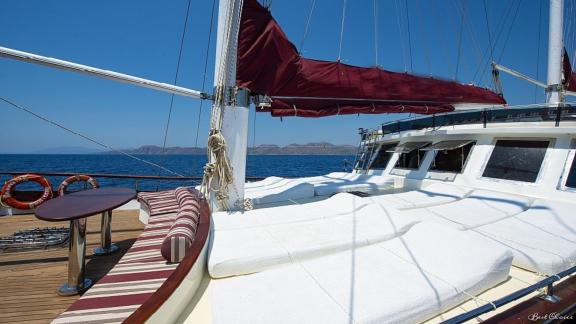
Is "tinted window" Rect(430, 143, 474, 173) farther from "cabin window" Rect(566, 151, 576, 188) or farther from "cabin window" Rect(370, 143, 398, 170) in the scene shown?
"cabin window" Rect(566, 151, 576, 188)

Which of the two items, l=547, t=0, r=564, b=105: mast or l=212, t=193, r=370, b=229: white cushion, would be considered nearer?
l=212, t=193, r=370, b=229: white cushion

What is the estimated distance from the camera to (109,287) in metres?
1.86

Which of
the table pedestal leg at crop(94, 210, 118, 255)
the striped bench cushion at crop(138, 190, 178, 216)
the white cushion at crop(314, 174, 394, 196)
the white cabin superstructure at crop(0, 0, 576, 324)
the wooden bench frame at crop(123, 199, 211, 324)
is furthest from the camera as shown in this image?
the white cushion at crop(314, 174, 394, 196)

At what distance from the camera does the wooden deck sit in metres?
2.19

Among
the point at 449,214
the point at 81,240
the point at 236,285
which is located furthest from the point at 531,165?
the point at 81,240

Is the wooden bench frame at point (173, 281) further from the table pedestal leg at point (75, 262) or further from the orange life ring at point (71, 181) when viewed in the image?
the orange life ring at point (71, 181)

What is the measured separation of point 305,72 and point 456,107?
3076mm

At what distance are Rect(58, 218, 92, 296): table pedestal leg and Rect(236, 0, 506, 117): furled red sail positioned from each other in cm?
235

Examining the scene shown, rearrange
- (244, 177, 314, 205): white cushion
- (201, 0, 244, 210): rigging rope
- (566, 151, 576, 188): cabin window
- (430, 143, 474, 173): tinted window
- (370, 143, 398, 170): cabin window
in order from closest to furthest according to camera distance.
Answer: (201, 0, 244, 210): rigging rope → (566, 151, 576, 188): cabin window → (244, 177, 314, 205): white cushion → (430, 143, 474, 173): tinted window → (370, 143, 398, 170): cabin window

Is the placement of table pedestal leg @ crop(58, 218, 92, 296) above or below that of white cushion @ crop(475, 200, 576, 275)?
below

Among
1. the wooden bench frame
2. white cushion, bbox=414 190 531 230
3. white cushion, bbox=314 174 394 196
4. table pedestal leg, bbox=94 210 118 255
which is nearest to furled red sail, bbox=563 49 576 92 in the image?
white cushion, bbox=414 190 531 230

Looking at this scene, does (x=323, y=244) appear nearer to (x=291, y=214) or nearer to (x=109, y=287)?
(x=291, y=214)

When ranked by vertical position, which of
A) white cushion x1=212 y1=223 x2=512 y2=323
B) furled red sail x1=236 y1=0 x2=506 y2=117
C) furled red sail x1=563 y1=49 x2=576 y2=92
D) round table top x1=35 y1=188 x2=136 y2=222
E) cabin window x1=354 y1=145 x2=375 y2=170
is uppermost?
furled red sail x1=563 y1=49 x2=576 y2=92

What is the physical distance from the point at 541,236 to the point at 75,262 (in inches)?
181
